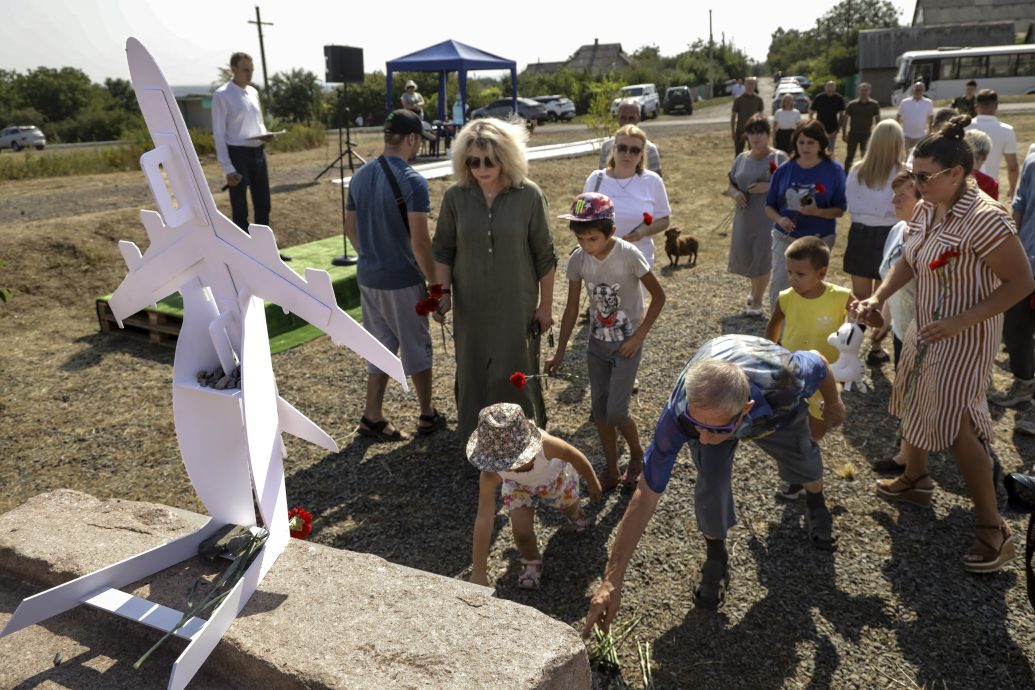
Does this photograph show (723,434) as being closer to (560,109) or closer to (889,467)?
(889,467)

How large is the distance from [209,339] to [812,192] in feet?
13.3

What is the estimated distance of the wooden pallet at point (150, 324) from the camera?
606cm

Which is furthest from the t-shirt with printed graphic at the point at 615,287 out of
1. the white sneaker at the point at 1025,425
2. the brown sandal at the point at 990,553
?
the white sneaker at the point at 1025,425

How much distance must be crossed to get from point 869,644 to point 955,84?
30903 millimetres

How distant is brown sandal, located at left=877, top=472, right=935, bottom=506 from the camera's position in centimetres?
357

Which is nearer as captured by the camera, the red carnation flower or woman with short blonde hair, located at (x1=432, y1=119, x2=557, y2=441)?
the red carnation flower

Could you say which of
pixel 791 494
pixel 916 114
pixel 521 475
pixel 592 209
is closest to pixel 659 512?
pixel 791 494

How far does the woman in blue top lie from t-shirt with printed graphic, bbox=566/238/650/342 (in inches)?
70.7

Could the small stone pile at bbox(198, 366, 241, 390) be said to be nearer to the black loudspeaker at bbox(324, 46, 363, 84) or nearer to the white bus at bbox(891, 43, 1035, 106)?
the black loudspeaker at bbox(324, 46, 363, 84)

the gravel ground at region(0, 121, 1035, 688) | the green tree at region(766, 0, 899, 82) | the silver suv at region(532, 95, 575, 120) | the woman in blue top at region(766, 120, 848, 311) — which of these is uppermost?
the green tree at region(766, 0, 899, 82)

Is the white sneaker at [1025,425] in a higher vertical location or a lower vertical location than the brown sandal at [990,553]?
higher

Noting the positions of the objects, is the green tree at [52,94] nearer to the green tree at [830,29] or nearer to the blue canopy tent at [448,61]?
the blue canopy tent at [448,61]

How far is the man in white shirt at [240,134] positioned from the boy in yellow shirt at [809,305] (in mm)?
5117

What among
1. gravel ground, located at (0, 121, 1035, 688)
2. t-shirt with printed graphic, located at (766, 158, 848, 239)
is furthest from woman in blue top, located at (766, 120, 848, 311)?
gravel ground, located at (0, 121, 1035, 688)
